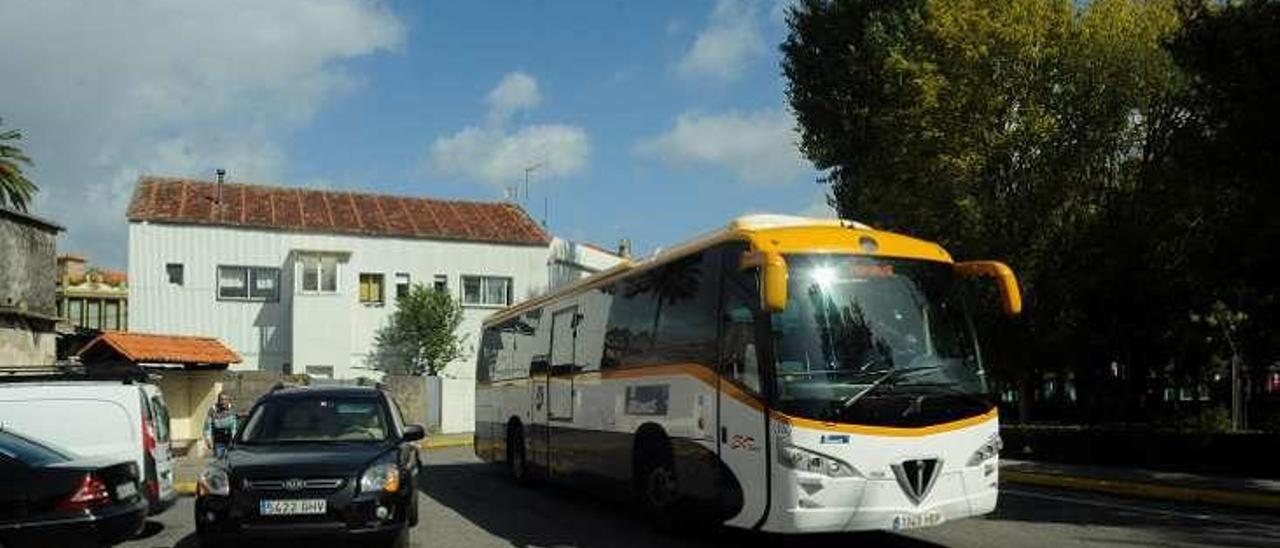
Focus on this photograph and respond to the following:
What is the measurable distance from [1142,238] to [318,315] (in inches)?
1332

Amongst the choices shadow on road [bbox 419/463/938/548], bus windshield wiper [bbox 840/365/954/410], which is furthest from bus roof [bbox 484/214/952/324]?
shadow on road [bbox 419/463/938/548]

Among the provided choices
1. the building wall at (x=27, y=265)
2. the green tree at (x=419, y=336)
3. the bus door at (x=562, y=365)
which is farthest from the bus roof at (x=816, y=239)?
the green tree at (x=419, y=336)

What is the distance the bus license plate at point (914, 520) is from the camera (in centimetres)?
1002

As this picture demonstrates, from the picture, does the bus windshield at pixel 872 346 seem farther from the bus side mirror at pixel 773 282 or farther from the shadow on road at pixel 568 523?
the shadow on road at pixel 568 523

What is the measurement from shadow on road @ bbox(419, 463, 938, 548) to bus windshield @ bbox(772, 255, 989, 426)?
2086 millimetres

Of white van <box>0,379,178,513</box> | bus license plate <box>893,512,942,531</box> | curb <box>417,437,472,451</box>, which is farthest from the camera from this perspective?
curb <box>417,437,472,451</box>

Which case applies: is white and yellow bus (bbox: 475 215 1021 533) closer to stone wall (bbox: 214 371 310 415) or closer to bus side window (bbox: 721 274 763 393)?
bus side window (bbox: 721 274 763 393)

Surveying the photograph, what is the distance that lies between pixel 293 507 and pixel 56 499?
1.84 metres

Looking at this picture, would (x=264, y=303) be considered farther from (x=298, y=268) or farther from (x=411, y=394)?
(x=411, y=394)

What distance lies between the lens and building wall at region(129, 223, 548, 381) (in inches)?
1939

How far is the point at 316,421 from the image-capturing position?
39.6ft

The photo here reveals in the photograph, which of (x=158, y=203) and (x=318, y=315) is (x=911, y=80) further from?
(x=158, y=203)

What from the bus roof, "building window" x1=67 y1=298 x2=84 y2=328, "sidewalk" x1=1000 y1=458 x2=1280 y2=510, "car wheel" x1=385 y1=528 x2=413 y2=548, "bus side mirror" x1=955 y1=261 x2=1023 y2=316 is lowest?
"sidewalk" x1=1000 y1=458 x2=1280 y2=510

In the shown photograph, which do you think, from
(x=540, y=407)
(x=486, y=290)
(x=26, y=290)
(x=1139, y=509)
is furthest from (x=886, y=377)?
(x=486, y=290)
